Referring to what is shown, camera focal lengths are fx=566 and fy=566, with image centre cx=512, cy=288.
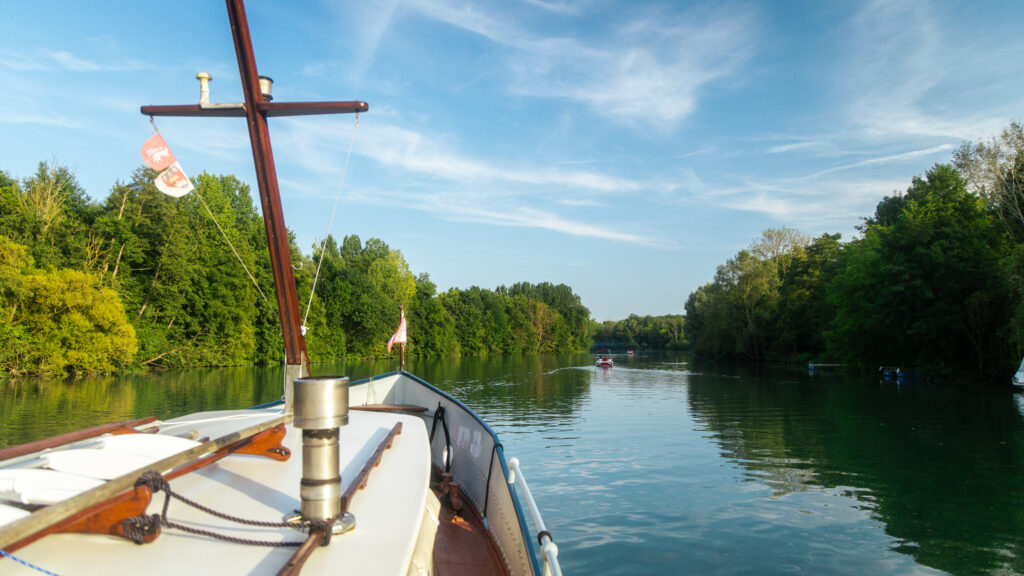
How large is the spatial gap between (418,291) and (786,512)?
7648 centimetres

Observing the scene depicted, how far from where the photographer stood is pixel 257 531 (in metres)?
2.47

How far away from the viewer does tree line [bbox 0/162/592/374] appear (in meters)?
33.1

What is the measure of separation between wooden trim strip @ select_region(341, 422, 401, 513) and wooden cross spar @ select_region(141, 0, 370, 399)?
46.2 inches

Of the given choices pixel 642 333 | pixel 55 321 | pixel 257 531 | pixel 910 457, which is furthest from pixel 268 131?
pixel 642 333

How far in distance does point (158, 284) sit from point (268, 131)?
46.2 metres

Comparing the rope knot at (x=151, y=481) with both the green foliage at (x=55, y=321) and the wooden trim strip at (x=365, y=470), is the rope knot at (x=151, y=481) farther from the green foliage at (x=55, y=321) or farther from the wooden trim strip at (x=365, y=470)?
the green foliage at (x=55, y=321)

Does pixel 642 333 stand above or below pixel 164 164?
below

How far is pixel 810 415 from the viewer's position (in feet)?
66.7

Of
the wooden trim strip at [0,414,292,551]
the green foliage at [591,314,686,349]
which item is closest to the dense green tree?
the wooden trim strip at [0,414,292,551]

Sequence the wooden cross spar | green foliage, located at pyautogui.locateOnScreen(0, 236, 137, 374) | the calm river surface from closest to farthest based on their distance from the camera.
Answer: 1. the wooden cross spar
2. the calm river surface
3. green foliage, located at pyautogui.locateOnScreen(0, 236, 137, 374)

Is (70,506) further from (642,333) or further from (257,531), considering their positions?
(642,333)

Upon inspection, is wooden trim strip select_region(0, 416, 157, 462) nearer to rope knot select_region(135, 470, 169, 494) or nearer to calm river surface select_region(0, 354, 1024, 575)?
rope knot select_region(135, 470, 169, 494)

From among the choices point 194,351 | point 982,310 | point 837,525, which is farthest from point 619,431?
point 194,351

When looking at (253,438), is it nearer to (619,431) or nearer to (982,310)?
(619,431)
